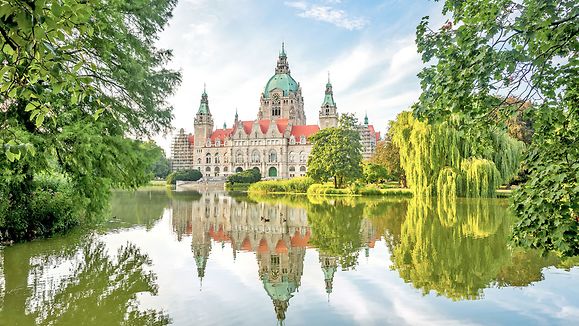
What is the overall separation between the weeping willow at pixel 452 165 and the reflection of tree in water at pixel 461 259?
31.1ft

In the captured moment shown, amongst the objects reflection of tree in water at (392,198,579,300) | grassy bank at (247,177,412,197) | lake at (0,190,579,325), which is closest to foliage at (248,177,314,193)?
grassy bank at (247,177,412,197)

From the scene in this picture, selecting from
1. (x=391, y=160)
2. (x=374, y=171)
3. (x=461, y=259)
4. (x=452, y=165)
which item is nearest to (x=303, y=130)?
(x=374, y=171)

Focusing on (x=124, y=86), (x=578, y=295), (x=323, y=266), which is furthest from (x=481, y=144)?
(x=124, y=86)

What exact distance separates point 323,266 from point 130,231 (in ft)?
24.2

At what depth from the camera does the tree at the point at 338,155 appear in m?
35.9

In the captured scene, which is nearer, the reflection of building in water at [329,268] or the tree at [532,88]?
the tree at [532,88]

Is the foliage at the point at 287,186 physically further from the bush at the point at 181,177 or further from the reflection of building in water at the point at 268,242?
the bush at the point at 181,177

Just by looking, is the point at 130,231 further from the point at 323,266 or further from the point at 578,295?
the point at 578,295

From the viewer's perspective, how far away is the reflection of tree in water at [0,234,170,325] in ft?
17.4

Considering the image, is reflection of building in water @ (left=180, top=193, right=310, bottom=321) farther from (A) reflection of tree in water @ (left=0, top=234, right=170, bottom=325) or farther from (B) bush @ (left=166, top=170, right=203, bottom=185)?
(B) bush @ (left=166, top=170, right=203, bottom=185)

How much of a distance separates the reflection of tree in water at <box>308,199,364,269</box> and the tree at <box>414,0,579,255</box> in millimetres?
4828

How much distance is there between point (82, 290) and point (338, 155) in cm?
3060

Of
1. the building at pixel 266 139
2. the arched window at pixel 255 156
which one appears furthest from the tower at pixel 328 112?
the arched window at pixel 255 156

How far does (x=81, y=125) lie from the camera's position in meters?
8.29
